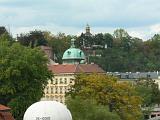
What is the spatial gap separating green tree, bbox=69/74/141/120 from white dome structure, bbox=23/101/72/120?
41.8 m

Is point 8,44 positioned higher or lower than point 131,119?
higher

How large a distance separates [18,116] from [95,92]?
1278 cm

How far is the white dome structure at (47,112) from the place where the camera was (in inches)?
1474

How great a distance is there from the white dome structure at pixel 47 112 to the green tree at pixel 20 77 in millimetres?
32190

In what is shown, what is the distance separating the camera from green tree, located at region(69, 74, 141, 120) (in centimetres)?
8150

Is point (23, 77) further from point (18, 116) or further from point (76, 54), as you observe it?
point (76, 54)

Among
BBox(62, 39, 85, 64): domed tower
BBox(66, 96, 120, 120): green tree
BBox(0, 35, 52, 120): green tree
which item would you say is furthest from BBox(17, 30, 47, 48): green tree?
BBox(66, 96, 120, 120): green tree

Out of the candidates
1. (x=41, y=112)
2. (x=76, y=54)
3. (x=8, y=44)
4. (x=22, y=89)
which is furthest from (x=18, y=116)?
(x=76, y=54)

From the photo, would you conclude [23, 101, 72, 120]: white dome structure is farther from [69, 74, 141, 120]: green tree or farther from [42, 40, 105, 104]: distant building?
[42, 40, 105, 104]: distant building

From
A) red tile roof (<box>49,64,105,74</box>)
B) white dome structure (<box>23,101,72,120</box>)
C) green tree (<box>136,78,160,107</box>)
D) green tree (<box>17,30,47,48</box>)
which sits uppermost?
green tree (<box>17,30,47,48</box>)

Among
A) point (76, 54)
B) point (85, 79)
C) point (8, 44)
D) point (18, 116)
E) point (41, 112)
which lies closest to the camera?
point (41, 112)

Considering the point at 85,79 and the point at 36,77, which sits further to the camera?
the point at 85,79

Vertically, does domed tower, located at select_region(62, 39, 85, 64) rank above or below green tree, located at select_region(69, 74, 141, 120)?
above

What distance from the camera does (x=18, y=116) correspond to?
235ft
